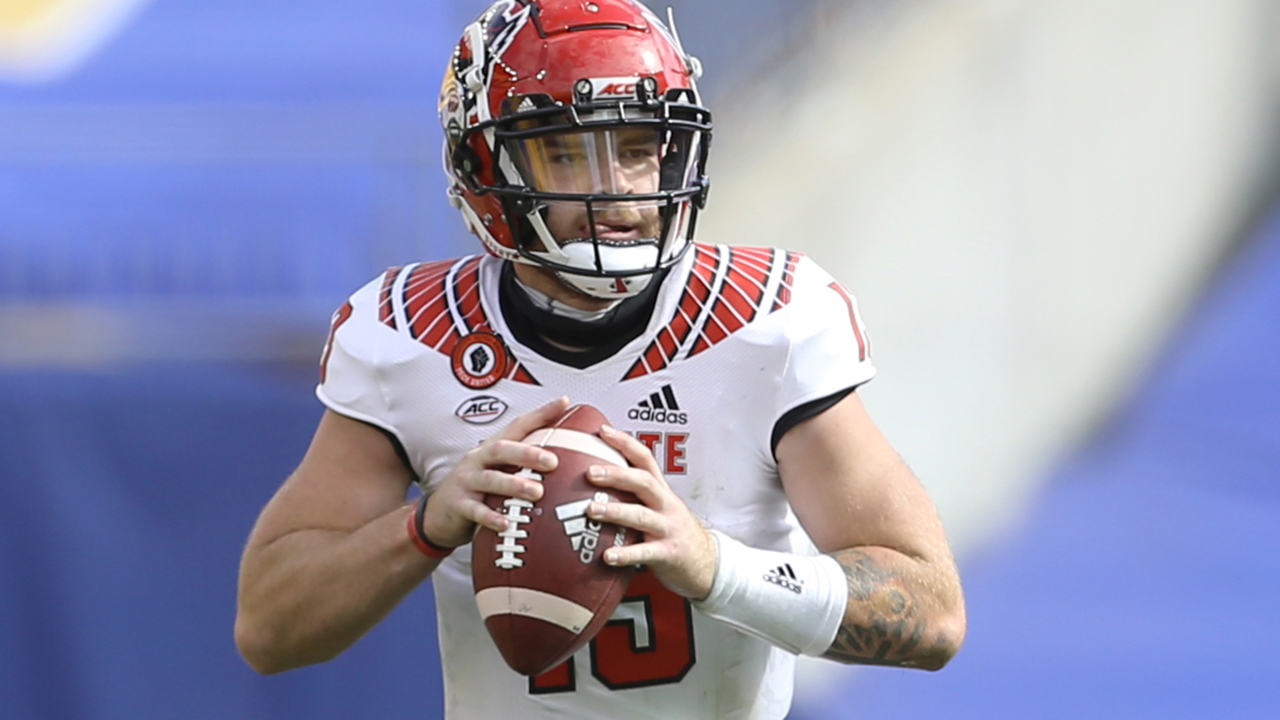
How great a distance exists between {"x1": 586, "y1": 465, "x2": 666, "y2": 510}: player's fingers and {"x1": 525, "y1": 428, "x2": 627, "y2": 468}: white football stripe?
3 cm

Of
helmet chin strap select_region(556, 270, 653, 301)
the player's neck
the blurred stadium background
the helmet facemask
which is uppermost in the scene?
the helmet facemask

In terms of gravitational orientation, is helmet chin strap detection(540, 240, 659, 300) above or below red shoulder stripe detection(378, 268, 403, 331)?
above

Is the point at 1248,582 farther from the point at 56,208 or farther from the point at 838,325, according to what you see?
the point at 56,208

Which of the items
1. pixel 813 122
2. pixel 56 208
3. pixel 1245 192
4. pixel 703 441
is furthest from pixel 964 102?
pixel 56 208

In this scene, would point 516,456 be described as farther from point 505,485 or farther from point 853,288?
point 853,288

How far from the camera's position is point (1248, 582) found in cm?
256

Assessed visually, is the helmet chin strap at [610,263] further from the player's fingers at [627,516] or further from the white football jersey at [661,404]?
the player's fingers at [627,516]

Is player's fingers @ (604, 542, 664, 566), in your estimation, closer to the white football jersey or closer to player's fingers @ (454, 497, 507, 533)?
player's fingers @ (454, 497, 507, 533)

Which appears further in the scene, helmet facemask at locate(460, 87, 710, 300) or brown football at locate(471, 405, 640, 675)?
helmet facemask at locate(460, 87, 710, 300)

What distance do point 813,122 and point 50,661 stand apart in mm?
1619

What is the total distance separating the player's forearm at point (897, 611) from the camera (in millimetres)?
1518

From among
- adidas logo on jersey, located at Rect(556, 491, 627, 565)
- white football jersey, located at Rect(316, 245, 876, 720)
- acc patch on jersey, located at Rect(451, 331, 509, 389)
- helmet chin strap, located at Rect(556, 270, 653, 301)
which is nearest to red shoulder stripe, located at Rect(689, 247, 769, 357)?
white football jersey, located at Rect(316, 245, 876, 720)

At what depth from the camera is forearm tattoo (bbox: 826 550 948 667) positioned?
151cm

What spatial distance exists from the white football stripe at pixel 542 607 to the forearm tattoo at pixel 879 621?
0.29m
